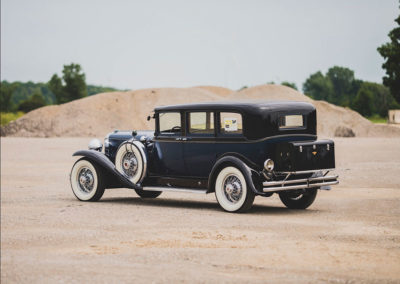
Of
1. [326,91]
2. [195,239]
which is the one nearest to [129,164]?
[195,239]

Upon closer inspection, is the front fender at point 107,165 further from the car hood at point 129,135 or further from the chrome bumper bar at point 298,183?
the chrome bumper bar at point 298,183

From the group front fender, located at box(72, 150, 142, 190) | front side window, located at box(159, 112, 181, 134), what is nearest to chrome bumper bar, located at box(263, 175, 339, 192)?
front side window, located at box(159, 112, 181, 134)

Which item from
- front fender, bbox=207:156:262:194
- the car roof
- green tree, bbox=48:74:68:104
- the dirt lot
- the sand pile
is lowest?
the dirt lot

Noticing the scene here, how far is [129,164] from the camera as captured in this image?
45.3 ft

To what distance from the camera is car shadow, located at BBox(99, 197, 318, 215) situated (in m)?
12.6

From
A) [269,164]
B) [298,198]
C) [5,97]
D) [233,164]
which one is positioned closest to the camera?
[269,164]

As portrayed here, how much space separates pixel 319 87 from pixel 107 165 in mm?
113826

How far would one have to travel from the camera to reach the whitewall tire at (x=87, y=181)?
46.0 ft

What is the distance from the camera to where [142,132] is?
1446 cm

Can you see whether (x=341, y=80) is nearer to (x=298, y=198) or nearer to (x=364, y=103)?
(x=364, y=103)

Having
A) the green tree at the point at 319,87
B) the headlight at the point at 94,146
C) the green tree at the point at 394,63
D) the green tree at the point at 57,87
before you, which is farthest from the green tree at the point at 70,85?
the headlight at the point at 94,146

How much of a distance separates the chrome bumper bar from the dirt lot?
48 cm

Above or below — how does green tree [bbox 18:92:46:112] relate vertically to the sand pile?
above

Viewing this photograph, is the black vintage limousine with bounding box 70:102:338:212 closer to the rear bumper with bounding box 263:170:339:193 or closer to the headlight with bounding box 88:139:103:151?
the rear bumper with bounding box 263:170:339:193
